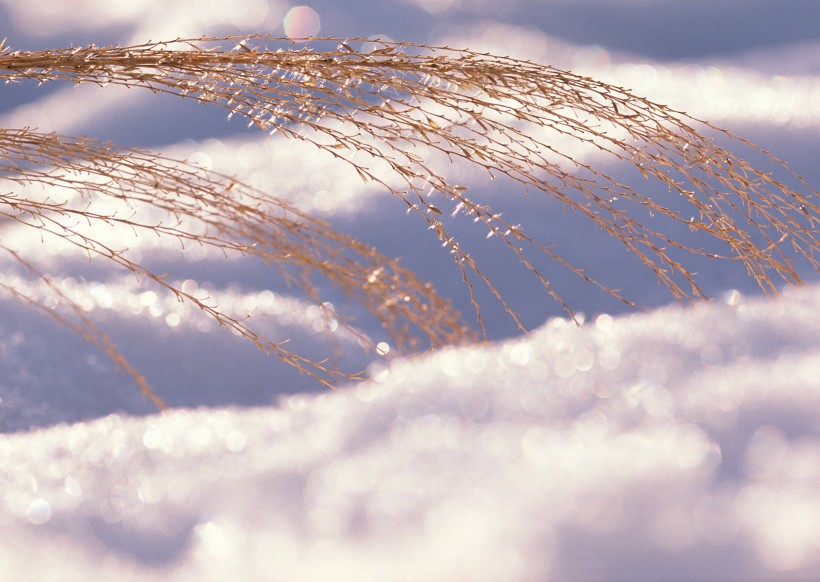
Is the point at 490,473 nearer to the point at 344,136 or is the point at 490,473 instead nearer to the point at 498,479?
the point at 498,479

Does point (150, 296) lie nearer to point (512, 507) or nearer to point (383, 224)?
point (383, 224)

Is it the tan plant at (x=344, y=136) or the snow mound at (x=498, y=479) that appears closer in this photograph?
the snow mound at (x=498, y=479)

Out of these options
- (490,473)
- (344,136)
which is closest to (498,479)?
(490,473)

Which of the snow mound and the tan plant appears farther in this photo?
the tan plant

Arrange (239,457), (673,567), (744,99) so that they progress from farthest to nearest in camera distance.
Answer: (744,99) → (239,457) → (673,567)

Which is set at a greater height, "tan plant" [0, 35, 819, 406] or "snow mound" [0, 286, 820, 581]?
"tan plant" [0, 35, 819, 406]

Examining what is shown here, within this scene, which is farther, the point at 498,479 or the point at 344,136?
the point at 344,136

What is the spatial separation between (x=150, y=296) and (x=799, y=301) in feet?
2.31

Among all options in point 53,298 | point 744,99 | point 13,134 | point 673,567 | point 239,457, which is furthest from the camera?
point 744,99

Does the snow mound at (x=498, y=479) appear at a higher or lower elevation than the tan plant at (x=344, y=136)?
lower

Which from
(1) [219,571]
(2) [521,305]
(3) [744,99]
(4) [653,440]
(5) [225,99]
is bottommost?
(1) [219,571]

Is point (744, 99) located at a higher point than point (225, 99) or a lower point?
higher

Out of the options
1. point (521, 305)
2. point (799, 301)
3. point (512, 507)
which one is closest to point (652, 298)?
point (521, 305)

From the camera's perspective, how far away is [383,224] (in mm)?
1290
